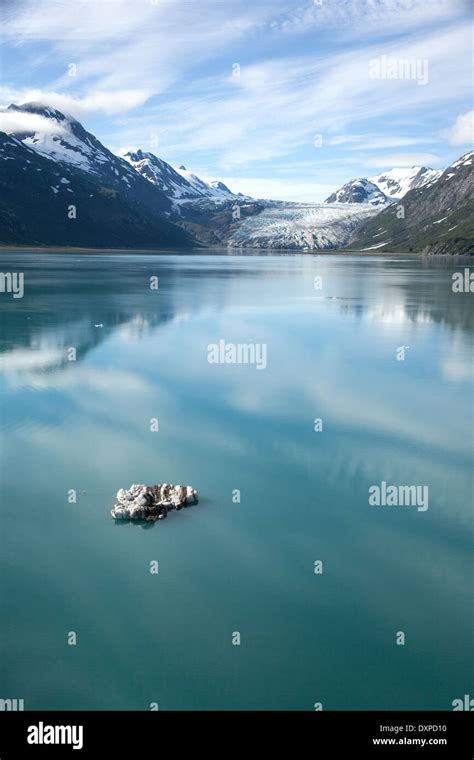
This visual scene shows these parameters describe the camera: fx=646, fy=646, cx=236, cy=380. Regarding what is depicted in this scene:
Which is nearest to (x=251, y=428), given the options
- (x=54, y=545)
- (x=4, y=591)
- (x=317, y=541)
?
(x=317, y=541)

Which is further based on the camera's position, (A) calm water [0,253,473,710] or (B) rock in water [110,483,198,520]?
(B) rock in water [110,483,198,520]
